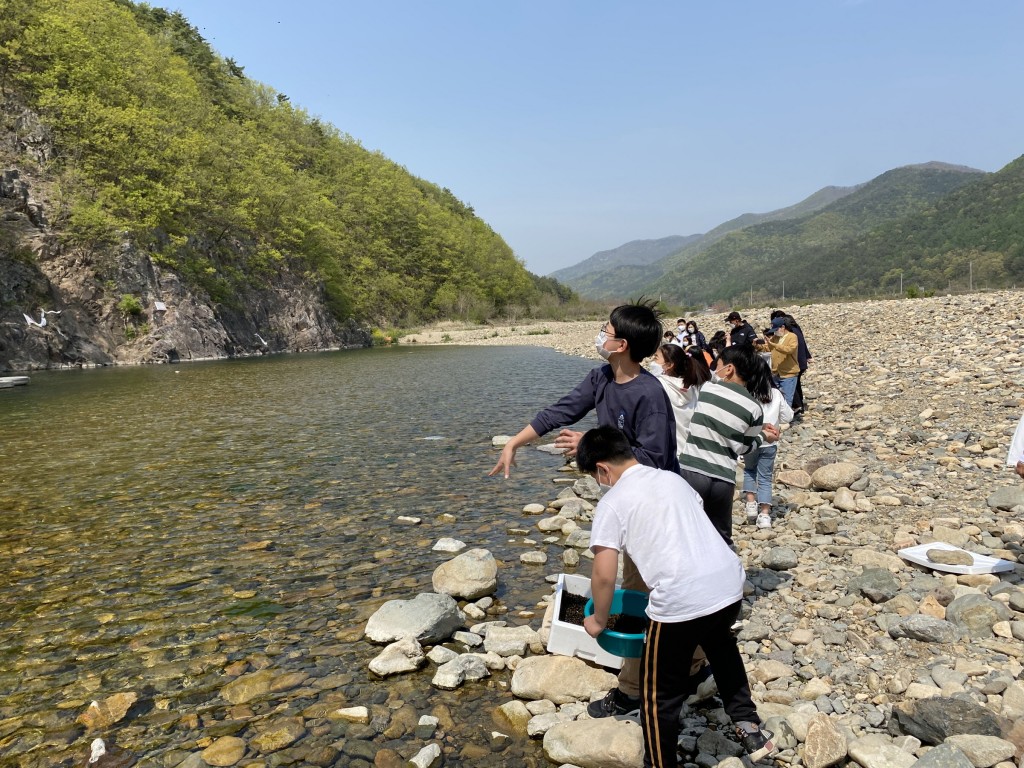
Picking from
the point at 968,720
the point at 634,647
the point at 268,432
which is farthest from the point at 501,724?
the point at 268,432

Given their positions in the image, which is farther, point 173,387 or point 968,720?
point 173,387

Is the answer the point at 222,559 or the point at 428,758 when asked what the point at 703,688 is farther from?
the point at 222,559

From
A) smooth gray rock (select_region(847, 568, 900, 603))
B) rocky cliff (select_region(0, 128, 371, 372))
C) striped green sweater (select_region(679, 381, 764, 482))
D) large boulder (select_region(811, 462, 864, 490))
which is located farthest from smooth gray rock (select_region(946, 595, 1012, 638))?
rocky cliff (select_region(0, 128, 371, 372))

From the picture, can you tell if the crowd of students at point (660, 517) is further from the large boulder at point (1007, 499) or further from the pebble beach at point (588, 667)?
the large boulder at point (1007, 499)

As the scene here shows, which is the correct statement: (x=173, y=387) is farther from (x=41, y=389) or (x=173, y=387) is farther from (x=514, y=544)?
(x=514, y=544)

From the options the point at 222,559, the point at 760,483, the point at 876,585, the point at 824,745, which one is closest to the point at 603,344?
the point at 824,745

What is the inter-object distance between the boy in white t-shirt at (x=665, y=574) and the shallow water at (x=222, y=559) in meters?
1.29

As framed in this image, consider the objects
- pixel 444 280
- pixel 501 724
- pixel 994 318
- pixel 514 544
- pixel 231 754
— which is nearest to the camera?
pixel 231 754

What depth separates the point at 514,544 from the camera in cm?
761

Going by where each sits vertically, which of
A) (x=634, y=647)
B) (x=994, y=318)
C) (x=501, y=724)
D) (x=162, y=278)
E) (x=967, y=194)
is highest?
(x=967, y=194)

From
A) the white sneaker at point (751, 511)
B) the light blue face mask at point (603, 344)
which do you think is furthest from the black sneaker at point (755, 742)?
the white sneaker at point (751, 511)

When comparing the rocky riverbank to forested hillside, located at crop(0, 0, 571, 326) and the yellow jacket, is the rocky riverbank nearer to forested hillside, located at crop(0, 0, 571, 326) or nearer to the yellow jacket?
the yellow jacket

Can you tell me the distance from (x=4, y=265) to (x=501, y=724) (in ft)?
153

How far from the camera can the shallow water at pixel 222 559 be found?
14.3 feet
